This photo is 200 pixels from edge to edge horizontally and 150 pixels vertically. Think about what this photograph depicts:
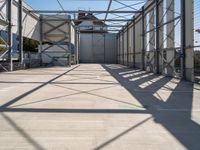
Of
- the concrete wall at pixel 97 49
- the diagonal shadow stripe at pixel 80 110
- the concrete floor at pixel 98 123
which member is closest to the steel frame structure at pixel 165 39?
the concrete floor at pixel 98 123

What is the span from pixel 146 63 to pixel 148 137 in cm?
2334

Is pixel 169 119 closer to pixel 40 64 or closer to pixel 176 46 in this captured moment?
pixel 176 46

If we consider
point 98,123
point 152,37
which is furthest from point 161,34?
point 98,123

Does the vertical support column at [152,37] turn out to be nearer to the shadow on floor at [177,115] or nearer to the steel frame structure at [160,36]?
the steel frame structure at [160,36]

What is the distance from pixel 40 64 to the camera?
126ft

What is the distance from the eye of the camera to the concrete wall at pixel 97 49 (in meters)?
61.7

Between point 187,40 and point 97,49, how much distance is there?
147 ft

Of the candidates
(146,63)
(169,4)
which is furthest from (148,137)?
(146,63)

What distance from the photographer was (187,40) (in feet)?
56.9

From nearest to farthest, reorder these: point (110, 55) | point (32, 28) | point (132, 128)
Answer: point (132, 128) → point (32, 28) → point (110, 55)

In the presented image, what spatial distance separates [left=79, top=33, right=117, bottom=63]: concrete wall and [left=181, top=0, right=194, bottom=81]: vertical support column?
144 ft

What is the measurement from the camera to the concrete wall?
6169cm

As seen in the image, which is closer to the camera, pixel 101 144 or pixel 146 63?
pixel 101 144

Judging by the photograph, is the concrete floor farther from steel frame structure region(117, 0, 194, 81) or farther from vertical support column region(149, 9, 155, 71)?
vertical support column region(149, 9, 155, 71)
